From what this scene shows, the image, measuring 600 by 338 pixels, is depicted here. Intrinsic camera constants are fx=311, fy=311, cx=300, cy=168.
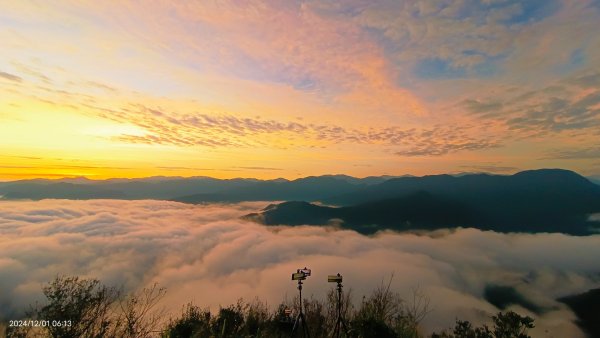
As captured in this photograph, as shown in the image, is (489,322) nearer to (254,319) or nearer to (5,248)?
(254,319)

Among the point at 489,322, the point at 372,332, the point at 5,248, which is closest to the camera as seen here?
the point at 372,332

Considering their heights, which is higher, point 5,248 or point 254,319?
point 254,319

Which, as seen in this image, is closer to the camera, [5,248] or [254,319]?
[254,319]

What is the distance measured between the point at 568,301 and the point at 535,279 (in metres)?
39.6

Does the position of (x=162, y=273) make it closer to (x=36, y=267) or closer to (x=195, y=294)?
(x=195, y=294)

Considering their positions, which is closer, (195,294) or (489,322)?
(489,322)

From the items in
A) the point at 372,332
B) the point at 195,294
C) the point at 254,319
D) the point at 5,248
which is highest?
the point at 372,332

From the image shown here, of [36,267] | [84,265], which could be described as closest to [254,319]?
[84,265]

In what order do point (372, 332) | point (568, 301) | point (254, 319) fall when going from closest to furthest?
point (372, 332) < point (254, 319) < point (568, 301)

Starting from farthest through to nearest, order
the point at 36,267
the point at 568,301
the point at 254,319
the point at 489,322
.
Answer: the point at 36,267 < the point at 568,301 < the point at 489,322 < the point at 254,319

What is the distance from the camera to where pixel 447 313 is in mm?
133500

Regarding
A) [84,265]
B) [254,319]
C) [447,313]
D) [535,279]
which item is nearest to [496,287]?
[535,279]

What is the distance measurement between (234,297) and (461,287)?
410 feet

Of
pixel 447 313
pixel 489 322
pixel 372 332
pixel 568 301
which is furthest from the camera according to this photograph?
pixel 568 301
